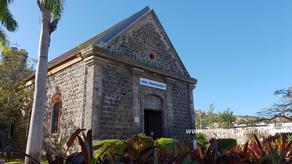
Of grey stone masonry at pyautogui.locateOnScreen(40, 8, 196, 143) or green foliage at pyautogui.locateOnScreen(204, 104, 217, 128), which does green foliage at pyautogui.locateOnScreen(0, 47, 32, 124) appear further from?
green foliage at pyautogui.locateOnScreen(204, 104, 217, 128)

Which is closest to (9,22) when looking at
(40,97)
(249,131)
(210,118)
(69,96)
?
(69,96)

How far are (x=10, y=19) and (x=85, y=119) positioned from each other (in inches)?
314

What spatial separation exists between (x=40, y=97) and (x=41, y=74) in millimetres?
746

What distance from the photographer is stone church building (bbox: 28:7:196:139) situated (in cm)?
1075

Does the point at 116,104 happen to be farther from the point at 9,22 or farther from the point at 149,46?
the point at 9,22

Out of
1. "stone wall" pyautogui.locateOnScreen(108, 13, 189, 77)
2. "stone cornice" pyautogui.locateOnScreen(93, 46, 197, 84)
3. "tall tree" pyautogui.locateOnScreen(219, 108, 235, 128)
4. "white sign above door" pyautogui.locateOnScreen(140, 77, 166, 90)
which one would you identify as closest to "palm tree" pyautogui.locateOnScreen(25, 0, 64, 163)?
"stone cornice" pyautogui.locateOnScreen(93, 46, 197, 84)

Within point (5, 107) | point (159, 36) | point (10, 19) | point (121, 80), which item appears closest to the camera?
point (121, 80)

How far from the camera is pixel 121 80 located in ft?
39.0

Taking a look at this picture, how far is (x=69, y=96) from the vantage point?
39.0 feet

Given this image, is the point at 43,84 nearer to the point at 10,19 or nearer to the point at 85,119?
the point at 85,119

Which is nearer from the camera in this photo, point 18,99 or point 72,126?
point 72,126

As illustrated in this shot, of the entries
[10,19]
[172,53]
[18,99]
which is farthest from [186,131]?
[10,19]

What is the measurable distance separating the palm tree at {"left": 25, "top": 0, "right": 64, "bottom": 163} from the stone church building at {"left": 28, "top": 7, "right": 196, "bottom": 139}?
2.45 m

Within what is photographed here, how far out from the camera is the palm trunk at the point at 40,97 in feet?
22.9
